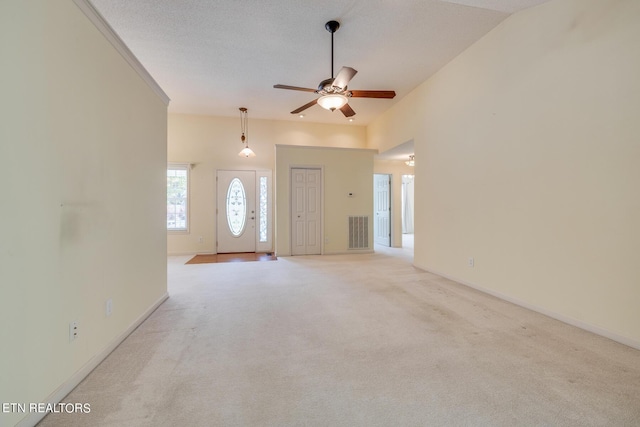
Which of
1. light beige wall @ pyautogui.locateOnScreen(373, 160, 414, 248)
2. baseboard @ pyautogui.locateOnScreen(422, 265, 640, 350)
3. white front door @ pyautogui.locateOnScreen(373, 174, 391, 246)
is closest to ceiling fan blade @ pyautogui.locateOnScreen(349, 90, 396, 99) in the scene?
baseboard @ pyautogui.locateOnScreen(422, 265, 640, 350)

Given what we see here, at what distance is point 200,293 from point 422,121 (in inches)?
183

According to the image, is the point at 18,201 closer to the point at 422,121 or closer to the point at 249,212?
the point at 422,121

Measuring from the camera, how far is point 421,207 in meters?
4.86

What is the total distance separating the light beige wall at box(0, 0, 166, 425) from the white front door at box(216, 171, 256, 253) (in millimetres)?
4319

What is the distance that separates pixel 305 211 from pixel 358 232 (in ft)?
4.84

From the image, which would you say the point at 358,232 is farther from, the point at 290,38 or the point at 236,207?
the point at 290,38

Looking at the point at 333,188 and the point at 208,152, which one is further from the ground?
the point at 208,152

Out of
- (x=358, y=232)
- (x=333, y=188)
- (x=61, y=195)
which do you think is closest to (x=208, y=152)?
(x=333, y=188)

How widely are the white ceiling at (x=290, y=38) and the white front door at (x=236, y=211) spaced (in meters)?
2.23

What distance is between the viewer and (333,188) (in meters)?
6.51

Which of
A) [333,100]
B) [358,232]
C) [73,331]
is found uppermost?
[333,100]

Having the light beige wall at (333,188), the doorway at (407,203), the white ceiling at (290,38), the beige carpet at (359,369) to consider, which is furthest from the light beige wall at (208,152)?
the doorway at (407,203)

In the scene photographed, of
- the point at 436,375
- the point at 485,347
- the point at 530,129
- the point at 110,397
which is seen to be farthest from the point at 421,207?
the point at 110,397

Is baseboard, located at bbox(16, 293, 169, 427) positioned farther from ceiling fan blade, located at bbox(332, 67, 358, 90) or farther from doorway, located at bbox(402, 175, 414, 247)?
doorway, located at bbox(402, 175, 414, 247)
